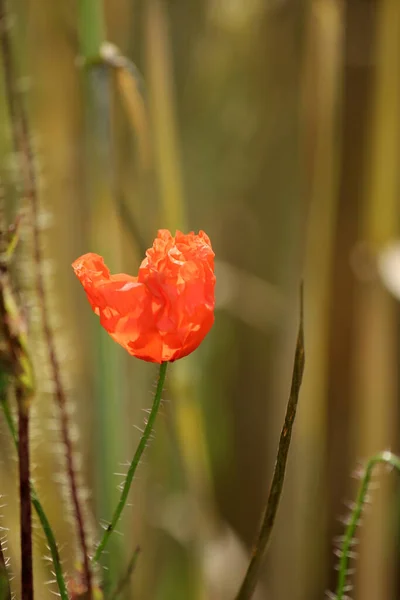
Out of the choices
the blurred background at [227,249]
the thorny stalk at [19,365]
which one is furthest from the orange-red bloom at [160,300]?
the blurred background at [227,249]

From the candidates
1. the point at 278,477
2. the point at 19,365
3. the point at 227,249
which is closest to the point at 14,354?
the point at 19,365

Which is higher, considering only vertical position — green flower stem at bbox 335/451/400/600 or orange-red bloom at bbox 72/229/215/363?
orange-red bloom at bbox 72/229/215/363

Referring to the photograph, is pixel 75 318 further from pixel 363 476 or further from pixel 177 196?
pixel 363 476

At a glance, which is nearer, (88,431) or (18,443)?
(18,443)

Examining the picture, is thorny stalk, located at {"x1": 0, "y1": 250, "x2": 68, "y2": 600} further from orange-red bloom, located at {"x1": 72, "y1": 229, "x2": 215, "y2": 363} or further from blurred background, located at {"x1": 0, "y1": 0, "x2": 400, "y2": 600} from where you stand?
blurred background, located at {"x1": 0, "y1": 0, "x2": 400, "y2": 600}

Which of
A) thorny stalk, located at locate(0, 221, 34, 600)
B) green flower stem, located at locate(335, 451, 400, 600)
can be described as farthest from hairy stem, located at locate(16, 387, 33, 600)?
green flower stem, located at locate(335, 451, 400, 600)

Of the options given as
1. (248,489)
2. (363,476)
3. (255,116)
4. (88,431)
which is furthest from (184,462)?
(255,116)

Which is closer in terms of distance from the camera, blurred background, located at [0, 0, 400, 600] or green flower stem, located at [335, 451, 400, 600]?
green flower stem, located at [335, 451, 400, 600]
